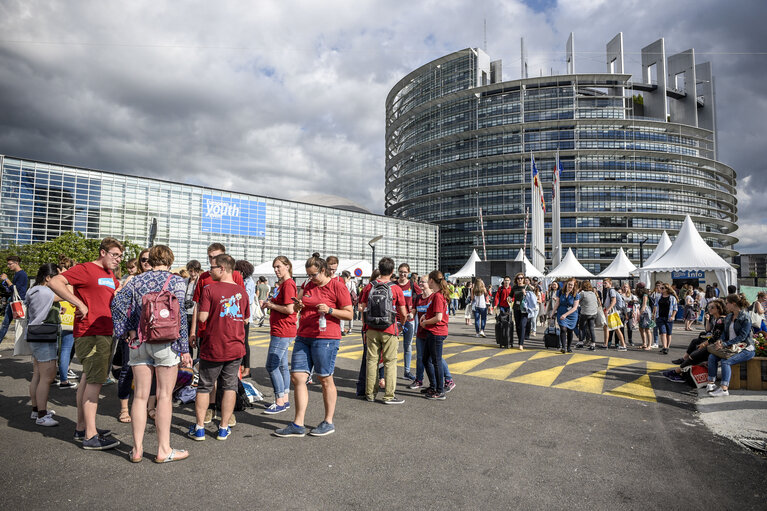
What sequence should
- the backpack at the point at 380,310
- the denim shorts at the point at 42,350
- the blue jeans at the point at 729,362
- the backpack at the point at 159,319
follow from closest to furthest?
the backpack at the point at 159,319 → the denim shorts at the point at 42,350 → the backpack at the point at 380,310 → the blue jeans at the point at 729,362

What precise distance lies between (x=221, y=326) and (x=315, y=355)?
1006 mm

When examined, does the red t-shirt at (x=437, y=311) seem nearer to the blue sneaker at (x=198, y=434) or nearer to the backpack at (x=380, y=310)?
the backpack at (x=380, y=310)

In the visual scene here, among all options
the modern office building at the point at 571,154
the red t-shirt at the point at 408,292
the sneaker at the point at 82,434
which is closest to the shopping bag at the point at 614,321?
the red t-shirt at the point at 408,292

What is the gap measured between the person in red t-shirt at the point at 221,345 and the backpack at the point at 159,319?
0.41 meters

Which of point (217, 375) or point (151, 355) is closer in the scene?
point (151, 355)

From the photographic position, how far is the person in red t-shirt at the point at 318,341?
4.47 meters

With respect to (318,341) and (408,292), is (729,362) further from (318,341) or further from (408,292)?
(318,341)

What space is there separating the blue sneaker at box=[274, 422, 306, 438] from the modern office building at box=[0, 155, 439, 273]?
27.4 m

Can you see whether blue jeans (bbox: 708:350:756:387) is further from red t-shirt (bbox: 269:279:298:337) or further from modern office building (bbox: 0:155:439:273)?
modern office building (bbox: 0:155:439:273)

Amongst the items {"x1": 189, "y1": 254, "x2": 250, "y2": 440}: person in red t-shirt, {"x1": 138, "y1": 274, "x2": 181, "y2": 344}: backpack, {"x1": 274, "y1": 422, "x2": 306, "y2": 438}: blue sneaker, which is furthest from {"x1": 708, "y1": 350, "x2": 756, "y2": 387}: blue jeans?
{"x1": 138, "y1": 274, "x2": 181, "y2": 344}: backpack

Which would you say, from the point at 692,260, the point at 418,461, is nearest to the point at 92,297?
the point at 418,461

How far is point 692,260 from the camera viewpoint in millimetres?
22156

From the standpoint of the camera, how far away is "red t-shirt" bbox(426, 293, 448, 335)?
20.2 ft

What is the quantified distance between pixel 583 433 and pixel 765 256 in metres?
246
